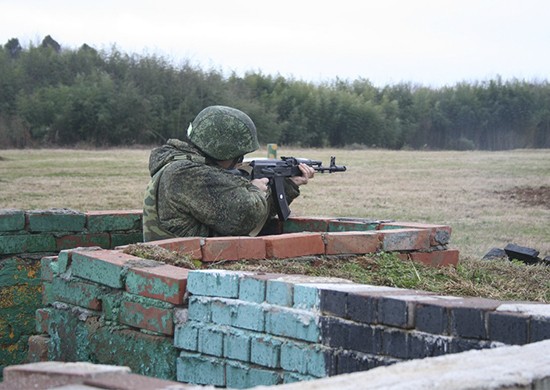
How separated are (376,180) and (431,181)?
127 centimetres

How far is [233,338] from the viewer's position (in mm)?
4332

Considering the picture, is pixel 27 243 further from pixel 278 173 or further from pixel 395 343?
pixel 395 343

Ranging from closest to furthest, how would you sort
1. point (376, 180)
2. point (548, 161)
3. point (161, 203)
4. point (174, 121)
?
point (161, 203) → point (376, 180) → point (548, 161) → point (174, 121)

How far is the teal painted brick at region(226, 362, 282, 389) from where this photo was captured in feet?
13.7

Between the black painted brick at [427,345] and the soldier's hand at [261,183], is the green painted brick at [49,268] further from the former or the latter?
the black painted brick at [427,345]

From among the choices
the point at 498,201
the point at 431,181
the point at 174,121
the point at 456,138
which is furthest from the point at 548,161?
the point at 456,138

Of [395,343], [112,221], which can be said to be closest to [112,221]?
[112,221]

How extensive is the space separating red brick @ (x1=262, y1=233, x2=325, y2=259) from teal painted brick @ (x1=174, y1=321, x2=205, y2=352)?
3.89ft

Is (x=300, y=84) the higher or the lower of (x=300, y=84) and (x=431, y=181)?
the higher

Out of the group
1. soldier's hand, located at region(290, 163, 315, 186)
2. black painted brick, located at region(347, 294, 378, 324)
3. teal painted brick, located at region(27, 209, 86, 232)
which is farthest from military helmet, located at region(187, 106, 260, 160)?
black painted brick, located at region(347, 294, 378, 324)

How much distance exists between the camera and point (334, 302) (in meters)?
3.97

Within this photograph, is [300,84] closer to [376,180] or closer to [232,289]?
[376,180]

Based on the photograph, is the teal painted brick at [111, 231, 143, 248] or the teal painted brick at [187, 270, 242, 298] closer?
the teal painted brick at [187, 270, 242, 298]

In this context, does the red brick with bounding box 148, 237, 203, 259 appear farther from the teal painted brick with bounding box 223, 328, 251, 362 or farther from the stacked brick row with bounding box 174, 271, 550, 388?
the teal painted brick with bounding box 223, 328, 251, 362
